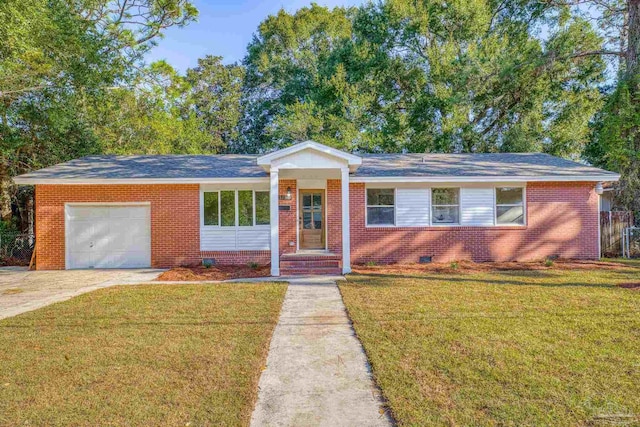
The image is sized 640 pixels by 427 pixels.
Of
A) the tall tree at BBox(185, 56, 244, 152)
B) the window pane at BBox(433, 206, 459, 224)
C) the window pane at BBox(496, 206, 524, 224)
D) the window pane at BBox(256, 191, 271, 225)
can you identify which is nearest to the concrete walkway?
the window pane at BBox(256, 191, 271, 225)

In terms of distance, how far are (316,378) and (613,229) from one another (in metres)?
15.3

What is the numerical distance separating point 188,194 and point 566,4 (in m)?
18.8

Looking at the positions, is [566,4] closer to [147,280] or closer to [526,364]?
[526,364]

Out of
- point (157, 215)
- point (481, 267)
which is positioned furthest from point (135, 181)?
point (481, 267)

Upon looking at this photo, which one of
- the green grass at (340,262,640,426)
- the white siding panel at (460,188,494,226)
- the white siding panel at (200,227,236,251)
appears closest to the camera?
the green grass at (340,262,640,426)

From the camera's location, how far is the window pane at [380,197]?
520 inches

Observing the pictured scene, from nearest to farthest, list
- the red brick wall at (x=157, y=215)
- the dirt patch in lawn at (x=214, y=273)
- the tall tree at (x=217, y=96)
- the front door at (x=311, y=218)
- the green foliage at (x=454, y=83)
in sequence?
the dirt patch in lawn at (x=214, y=273) → the red brick wall at (x=157, y=215) → the front door at (x=311, y=218) → the green foliage at (x=454, y=83) → the tall tree at (x=217, y=96)

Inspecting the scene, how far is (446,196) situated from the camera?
13289 millimetres

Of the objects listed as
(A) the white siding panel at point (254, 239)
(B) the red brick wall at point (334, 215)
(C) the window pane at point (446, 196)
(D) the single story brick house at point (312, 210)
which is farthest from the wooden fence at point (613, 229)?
(A) the white siding panel at point (254, 239)

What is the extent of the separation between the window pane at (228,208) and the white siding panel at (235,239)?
24cm

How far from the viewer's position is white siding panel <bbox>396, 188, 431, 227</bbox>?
13117 mm

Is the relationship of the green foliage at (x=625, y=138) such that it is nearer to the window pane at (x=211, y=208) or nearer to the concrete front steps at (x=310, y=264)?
the concrete front steps at (x=310, y=264)

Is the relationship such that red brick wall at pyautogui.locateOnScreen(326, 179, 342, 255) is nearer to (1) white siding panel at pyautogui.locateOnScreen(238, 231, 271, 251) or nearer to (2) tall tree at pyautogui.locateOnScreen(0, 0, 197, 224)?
(1) white siding panel at pyautogui.locateOnScreen(238, 231, 271, 251)

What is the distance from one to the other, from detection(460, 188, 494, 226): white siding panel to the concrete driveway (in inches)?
394
